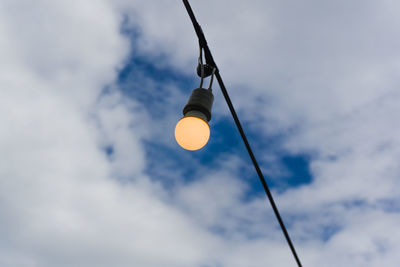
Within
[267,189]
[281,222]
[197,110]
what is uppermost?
[197,110]

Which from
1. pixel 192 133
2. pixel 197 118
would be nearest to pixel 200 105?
pixel 197 118

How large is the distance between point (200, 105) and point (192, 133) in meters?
0.27

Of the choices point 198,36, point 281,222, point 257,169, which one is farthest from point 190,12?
point 281,222

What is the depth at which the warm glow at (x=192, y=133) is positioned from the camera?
255 centimetres

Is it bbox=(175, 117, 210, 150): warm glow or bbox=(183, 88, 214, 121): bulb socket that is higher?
bbox=(183, 88, 214, 121): bulb socket

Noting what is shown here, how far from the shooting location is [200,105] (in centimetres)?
256

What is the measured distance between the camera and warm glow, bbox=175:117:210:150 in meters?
2.55

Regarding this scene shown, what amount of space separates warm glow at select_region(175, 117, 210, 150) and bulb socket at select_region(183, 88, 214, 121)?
0.20 ft

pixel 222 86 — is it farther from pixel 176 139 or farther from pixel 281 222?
pixel 281 222

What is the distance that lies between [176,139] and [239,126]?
0.67 metres

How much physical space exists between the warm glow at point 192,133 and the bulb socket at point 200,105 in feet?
0.20

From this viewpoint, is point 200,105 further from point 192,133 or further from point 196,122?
point 192,133

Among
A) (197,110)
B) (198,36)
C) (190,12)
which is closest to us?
(190,12)

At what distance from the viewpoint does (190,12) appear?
224cm
